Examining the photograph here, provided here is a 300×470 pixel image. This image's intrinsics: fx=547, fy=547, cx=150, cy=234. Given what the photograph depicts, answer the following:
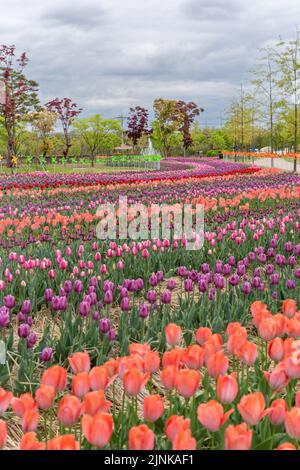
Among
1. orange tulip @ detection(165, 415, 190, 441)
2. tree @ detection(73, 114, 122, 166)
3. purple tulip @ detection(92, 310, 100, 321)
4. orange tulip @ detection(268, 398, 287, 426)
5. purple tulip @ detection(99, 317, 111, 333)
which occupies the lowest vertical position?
purple tulip @ detection(92, 310, 100, 321)

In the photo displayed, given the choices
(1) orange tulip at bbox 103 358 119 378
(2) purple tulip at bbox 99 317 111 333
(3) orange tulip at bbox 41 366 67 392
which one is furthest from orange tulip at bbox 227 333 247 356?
(2) purple tulip at bbox 99 317 111 333

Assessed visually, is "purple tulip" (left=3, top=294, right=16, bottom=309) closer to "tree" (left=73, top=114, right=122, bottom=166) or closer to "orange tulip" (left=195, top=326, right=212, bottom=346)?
"orange tulip" (left=195, top=326, right=212, bottom=346)

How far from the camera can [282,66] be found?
33.2 meters

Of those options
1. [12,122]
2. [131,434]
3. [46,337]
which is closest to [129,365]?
[131,434]

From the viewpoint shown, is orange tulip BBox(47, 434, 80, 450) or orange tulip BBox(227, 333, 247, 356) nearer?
→ orange tulip BBox(47, 434, 80, 450)

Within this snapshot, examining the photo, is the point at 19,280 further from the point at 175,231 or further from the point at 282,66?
the point at 282,66

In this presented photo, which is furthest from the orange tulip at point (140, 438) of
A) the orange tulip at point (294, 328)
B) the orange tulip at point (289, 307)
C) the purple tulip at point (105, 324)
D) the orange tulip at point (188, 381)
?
the purple tulip at point (105, 324)

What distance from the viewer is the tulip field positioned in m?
1.79

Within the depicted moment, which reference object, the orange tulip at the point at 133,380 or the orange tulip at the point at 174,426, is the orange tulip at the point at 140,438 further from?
the orange tulip at the point at 133,380

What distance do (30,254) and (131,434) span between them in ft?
16.6

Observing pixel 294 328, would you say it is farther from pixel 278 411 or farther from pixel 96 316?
pixel 96 316

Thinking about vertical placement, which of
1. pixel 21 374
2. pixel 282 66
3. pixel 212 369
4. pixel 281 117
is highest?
pixel 282 66

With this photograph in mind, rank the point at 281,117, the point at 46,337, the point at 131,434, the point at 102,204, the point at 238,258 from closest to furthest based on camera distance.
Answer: the point at 131,434
the point at 46,337
the point at 238,258
the point at 102,204
the point at 281,117

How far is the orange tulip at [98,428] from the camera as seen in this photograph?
159 centimetres
